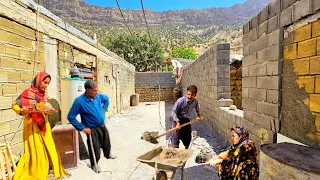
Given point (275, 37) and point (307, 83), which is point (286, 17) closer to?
point (275, 37)

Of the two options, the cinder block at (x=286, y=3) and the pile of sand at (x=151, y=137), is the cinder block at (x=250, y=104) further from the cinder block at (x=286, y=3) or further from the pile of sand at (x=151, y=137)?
the pile of sand at (x=151, y=137)

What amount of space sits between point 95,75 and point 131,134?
9.44ft

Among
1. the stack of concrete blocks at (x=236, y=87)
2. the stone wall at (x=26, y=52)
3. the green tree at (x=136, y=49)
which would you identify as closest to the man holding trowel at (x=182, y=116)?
the stone wall at (x=26, y=52)

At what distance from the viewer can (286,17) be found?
250 centimetres

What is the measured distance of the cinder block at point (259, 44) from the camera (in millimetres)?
3027

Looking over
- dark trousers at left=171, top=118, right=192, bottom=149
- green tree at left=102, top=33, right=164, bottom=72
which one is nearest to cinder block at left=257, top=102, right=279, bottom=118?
dark trousers at left=171, top=118, right=192, bottom=149

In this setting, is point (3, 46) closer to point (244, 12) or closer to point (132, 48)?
point (132, 48)

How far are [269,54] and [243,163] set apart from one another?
1582 mm

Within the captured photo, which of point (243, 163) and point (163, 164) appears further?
point (163, 164)

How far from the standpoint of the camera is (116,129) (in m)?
7.36

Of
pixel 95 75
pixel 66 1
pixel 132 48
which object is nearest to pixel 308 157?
pixel 95 75

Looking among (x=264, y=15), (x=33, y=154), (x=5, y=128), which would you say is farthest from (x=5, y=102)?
(x=264, y=15)

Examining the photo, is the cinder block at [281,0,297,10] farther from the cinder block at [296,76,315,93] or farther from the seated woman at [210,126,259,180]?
the seated woman at [210,126,259,180]

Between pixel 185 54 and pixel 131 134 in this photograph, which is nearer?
pixel 131 134
